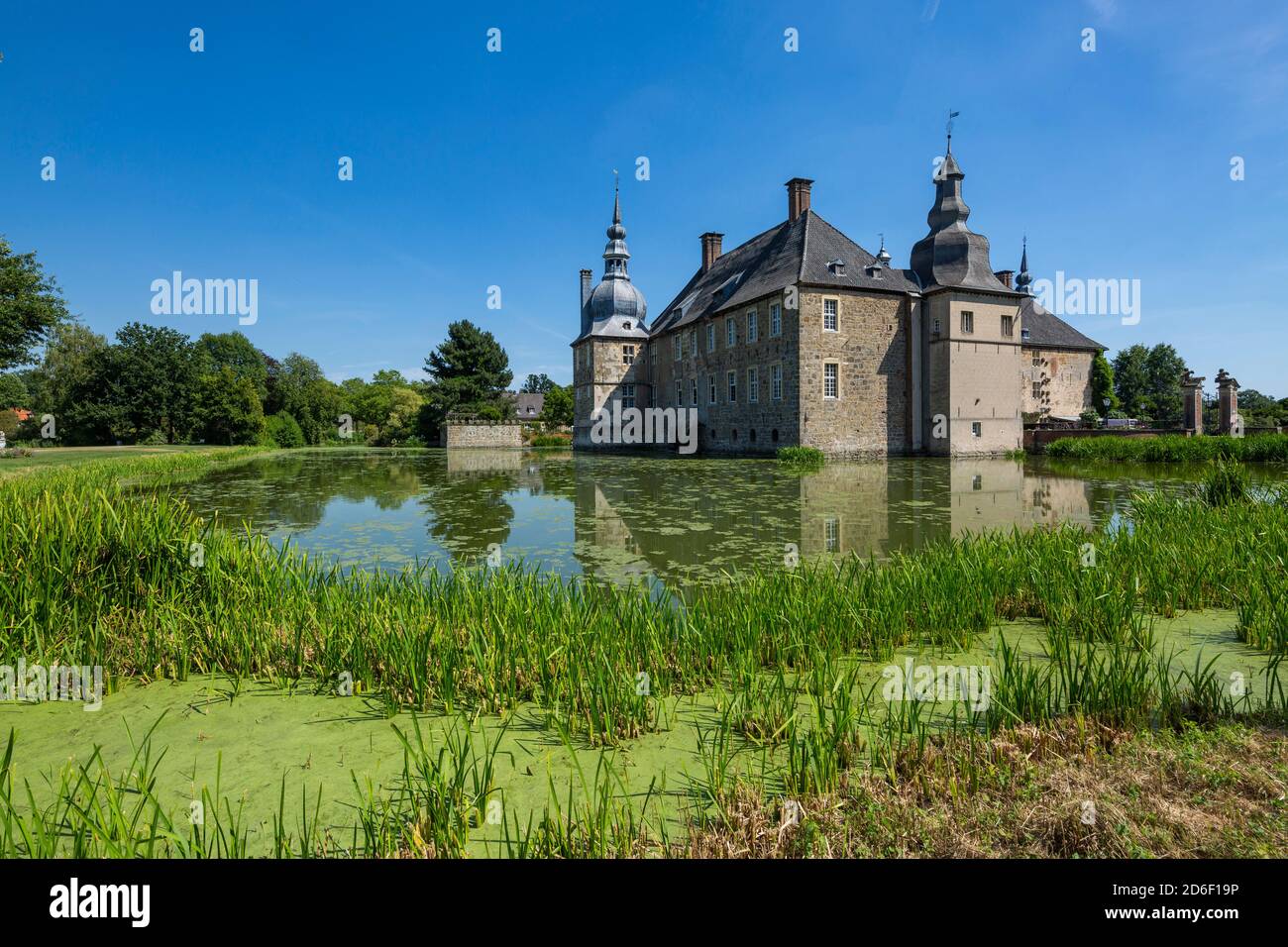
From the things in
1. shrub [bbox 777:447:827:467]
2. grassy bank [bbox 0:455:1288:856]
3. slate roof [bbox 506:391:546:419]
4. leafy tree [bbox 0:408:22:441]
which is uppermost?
slate roof [bbox 506:391:546:419]

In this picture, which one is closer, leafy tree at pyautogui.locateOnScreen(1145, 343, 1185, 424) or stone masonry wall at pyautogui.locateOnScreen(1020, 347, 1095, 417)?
stone masonry wall at pyautogui.locateOnScreen(1020, 347, 1095, 417)

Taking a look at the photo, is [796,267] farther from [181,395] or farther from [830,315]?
[181,395]

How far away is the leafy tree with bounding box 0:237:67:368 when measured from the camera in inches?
933

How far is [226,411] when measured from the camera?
49656 millimetres

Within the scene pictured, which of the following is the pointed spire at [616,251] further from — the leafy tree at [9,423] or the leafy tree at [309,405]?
the leafy tree at [9,423]

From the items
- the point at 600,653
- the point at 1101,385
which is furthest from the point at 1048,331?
the point at 600,653

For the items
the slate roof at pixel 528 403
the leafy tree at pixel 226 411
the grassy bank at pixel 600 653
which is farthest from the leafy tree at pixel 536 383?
the grassy bank at pixel 600 653

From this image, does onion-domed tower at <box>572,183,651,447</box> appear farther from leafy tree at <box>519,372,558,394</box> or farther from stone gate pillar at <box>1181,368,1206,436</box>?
leafy tree at <box>519,372,558,394</box>

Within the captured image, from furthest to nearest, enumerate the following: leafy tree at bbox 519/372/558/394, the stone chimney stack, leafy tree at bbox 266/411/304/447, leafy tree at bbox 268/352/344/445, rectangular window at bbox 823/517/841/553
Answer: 1. leafy tree at bbox 519/372/558/394
2. leafy tree at bbox 268/352/344/445
3. leafy tree at bbox 266/411/304/447
4. the stone chimney stack
5. rectangular window at bbox 823/517/841/553

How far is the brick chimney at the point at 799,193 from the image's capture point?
3306 centimetres

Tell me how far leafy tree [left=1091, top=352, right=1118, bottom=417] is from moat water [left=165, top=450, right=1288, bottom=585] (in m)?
31.7

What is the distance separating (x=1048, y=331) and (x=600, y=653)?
174 feet

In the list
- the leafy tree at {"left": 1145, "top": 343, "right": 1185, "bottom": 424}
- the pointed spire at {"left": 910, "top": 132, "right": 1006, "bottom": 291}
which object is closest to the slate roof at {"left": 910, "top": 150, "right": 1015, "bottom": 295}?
the pointed spire at {"left": 910, "top": 132, "right": 1006, "bottom": 291}
